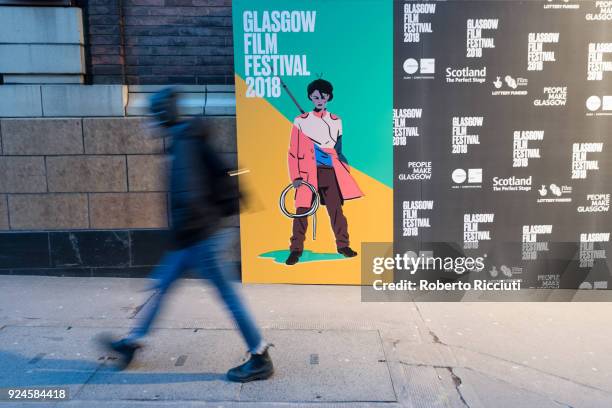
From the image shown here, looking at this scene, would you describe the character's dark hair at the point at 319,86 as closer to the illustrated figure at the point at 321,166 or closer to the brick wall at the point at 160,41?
the illustrated figure at the point at 321,166

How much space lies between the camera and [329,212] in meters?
5.88

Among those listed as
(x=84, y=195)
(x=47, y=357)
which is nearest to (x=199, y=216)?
(x=47, y=357)

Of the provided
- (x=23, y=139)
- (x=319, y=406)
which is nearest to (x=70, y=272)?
(x=23, y=139)

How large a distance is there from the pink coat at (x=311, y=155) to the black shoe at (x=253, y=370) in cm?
227

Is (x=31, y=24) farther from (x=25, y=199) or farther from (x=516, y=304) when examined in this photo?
(x=516, y=304)

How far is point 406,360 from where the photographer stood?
4.28 meters

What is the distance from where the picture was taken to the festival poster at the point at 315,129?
18.5ft

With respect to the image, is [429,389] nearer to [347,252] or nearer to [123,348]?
[123,348]

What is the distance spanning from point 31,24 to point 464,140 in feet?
15.2

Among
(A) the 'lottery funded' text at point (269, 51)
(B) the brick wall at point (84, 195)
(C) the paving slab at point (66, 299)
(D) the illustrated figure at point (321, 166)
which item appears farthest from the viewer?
(B) the brick wall at point (84, 195)

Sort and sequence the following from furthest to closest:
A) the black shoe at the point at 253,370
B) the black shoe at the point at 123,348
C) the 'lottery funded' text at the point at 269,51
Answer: the 'lottery funded' text at the point at 269,51, the black shoe at the point at 123,348, the black shoe at the point at 253,370

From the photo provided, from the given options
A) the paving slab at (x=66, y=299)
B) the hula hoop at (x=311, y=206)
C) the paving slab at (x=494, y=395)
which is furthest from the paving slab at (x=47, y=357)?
the paving slab at (x=494, y=395)

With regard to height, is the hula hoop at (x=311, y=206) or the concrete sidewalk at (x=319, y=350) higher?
the hula hoop at (x=311, y=206)

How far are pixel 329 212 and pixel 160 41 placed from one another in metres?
2.62
